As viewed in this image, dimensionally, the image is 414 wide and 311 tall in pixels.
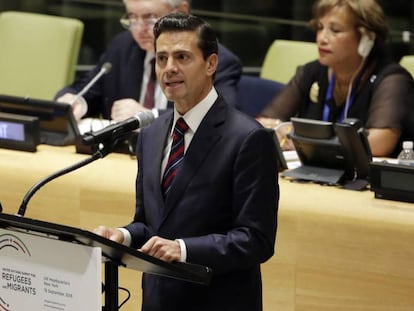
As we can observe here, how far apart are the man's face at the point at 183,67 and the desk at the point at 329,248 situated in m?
0.96

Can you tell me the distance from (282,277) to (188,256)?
41.6 inches

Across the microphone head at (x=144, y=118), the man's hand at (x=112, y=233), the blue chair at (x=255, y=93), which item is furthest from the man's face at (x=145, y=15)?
the man's hand at (x=112, y=233)

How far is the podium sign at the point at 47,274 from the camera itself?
8.03ft

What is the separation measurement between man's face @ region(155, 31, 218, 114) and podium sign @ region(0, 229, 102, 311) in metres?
0.53

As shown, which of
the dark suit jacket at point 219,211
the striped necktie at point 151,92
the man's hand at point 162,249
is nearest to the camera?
the man's hand at point 162,249

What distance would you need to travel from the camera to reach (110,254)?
2.51 metres

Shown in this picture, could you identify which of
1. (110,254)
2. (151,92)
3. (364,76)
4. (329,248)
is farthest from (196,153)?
(151,92)

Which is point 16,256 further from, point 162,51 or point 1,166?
point 1,166

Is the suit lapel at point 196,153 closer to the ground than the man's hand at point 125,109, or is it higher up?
higher up

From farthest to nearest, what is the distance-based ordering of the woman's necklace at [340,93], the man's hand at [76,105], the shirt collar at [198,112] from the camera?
the man's hand at [76,105] < the woman's necklace at [340,93] < the shirt collar at [198,112]

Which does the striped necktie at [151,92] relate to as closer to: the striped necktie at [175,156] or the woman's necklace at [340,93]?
the woman's necklace at [340,93]

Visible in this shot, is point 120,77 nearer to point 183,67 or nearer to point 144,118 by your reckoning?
point 144,118

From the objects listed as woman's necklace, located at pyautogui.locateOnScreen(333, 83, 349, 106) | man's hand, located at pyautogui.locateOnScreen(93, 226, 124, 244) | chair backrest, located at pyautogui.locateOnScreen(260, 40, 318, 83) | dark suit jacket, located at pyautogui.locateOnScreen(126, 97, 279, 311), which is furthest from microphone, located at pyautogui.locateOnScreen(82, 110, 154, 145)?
chair backrest, located at pyautogui.locateOnScreen(260, 40, 318, 83)

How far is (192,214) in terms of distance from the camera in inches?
109
